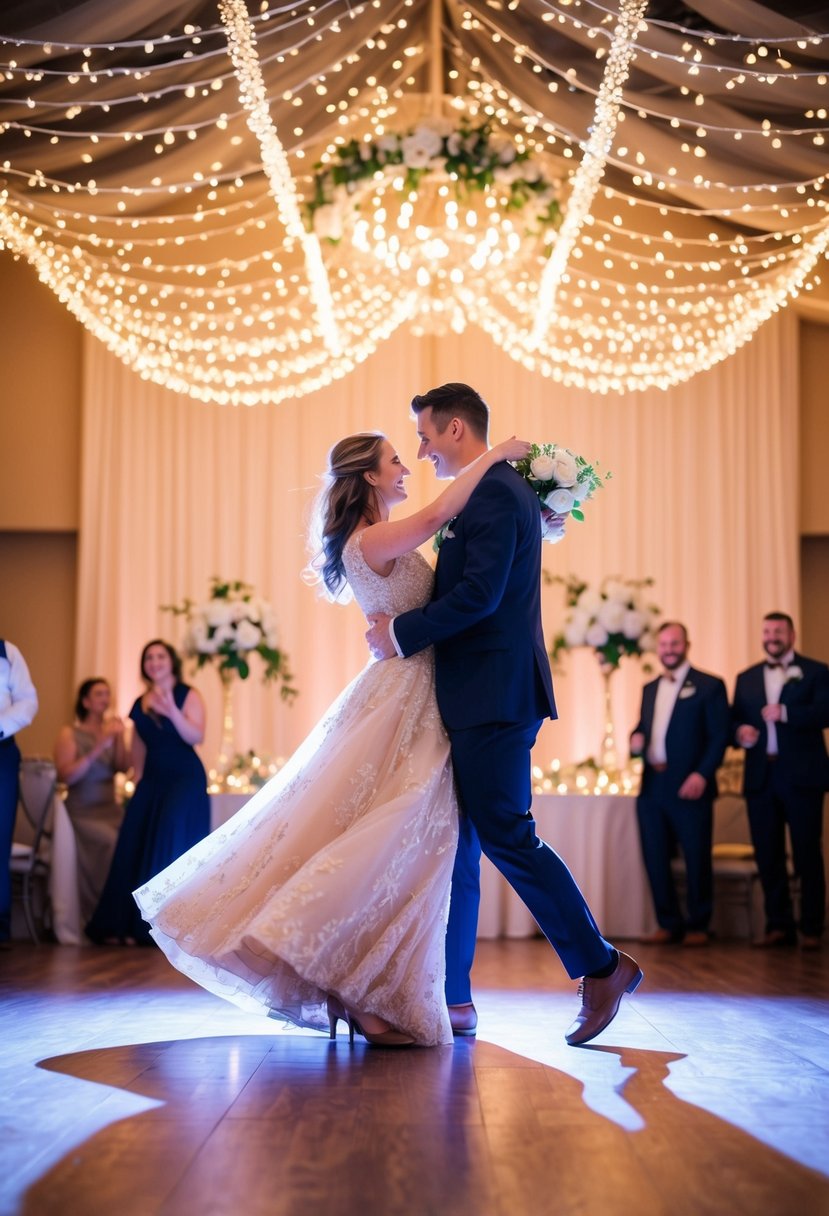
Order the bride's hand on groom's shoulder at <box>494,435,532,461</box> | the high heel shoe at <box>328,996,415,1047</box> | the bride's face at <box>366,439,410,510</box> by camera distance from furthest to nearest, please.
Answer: the bride's face at <box>366,439,410,510</box> → the bride's hand on groom's shoulder at <box>494,435,532,461</box> → the high heel shoe at <box>328,996,415,1047</box>

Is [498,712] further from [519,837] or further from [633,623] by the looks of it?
[633,623]

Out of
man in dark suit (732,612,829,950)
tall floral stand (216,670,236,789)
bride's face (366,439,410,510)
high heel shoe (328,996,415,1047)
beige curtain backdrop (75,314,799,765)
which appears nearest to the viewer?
high heel shoe (328,996,415,1047)

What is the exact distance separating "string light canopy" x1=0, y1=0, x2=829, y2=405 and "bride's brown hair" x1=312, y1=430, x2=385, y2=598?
2050mm

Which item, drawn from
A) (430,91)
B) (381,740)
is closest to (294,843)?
(381,740)

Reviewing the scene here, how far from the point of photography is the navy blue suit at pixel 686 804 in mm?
6953

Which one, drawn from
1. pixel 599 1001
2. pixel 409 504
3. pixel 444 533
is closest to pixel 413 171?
pixel 409 504

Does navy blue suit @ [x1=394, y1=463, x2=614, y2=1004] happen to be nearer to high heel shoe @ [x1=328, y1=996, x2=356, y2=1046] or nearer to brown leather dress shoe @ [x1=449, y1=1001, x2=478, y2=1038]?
brown leather dress shoe @ [x1=449, y1=1001, x2=478, y2=1038]

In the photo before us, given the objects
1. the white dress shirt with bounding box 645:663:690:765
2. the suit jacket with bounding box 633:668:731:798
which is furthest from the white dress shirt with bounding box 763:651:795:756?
the white dress shirt with bounding box 645:663:690:765

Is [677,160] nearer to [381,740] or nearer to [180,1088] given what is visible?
[381,740]

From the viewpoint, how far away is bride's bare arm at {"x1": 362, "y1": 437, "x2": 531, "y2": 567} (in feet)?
12.5

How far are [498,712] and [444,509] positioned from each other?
1.88 ft

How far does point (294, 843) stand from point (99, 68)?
3407 mm

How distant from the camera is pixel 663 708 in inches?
288

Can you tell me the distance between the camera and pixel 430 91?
7836mm
